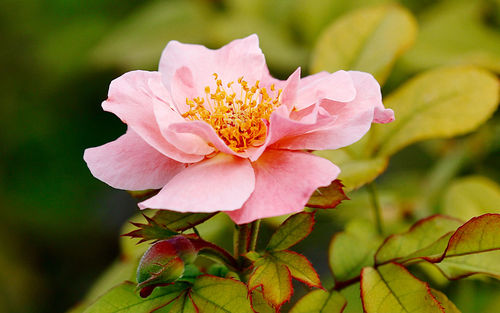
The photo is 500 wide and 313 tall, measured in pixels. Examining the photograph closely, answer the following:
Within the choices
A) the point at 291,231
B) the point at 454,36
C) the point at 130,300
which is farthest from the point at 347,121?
the point at 454,36

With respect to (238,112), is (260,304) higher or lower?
lower

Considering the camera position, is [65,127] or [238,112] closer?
[238,112]

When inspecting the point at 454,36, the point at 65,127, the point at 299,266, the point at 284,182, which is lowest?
the point at 65,127

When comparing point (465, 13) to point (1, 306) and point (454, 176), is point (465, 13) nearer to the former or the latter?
point (454, 176)

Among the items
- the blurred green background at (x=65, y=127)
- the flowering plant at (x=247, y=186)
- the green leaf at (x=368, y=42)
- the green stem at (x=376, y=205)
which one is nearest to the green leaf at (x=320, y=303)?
A: the flowering plant at (x=247, y=186)

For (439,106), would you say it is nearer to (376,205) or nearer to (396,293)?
(376,205)

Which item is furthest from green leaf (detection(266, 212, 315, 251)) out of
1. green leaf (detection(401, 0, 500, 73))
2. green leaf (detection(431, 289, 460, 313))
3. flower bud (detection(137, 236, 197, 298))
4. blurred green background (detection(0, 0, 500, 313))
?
blurred green background (detection(0, 0, 500, 313))
